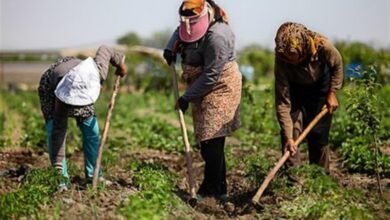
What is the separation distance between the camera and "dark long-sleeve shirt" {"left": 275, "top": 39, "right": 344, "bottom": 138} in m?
5.16

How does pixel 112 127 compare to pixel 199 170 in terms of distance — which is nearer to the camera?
pixel 199 170

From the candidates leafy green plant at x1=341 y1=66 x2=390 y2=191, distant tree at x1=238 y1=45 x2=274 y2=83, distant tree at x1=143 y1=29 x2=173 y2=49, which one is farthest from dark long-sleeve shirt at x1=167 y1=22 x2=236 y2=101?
distant tree at x1=143 y1=29 x2=173 y2=49

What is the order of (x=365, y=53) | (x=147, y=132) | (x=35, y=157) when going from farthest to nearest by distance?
1. (x=365, y=53)
2. (x=147, y=132)
3. (x=35, y=157)

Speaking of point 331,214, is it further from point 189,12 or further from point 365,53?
point 365,53

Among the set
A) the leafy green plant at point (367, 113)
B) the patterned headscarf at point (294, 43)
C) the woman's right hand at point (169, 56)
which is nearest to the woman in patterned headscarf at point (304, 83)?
the patterned headscarf at point (294, 43)

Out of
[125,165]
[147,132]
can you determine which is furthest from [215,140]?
[147,132]

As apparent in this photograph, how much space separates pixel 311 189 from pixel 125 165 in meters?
3.19

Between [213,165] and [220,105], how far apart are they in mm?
525

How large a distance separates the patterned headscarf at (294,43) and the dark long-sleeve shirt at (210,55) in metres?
0.41

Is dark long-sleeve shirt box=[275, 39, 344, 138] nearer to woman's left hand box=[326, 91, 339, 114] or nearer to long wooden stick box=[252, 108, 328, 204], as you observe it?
woman's left hand box=[326, 91, 339, 114]

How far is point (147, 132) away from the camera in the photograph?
31.9ft

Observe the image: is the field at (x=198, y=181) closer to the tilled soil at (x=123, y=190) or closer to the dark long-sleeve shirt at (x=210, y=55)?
the tilled soil at (x=123, y=190)

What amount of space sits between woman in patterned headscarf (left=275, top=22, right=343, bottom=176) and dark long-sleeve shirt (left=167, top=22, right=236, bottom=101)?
1.34ft

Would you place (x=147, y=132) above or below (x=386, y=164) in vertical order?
below
